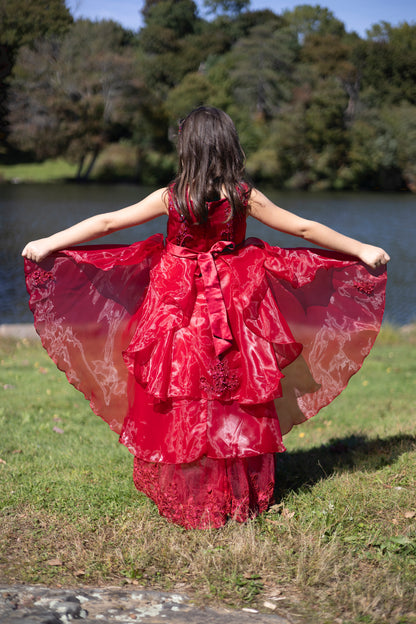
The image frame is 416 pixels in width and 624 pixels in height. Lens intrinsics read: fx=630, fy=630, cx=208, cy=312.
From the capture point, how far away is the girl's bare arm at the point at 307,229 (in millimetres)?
3193

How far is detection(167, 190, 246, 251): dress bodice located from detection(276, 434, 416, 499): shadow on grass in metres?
1.46

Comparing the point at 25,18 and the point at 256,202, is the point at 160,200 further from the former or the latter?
the point at 25,18

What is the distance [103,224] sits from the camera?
3.23 meters

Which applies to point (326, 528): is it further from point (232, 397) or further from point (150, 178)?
point (150, 178)

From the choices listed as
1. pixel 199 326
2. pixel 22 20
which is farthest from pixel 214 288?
pixel 22 20

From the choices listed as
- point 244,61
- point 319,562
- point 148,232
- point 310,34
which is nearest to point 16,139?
point 148,232

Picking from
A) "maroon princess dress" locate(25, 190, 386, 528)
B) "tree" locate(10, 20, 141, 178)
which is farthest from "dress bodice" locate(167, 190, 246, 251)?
"tree" locate(10, 20, 141, 178)

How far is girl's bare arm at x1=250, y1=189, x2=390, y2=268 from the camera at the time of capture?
3193 mm

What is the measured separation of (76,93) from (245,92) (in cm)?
1434

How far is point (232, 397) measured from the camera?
304cm

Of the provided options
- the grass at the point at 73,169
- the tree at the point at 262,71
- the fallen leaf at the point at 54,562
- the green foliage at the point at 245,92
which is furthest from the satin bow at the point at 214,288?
→ the tree at the point at 262,71

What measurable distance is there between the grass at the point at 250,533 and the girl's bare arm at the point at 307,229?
4.22 feet

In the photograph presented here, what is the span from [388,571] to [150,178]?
38531mm

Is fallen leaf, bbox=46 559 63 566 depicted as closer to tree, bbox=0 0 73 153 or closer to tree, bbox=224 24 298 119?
tree, bbox=0 0 73 153
